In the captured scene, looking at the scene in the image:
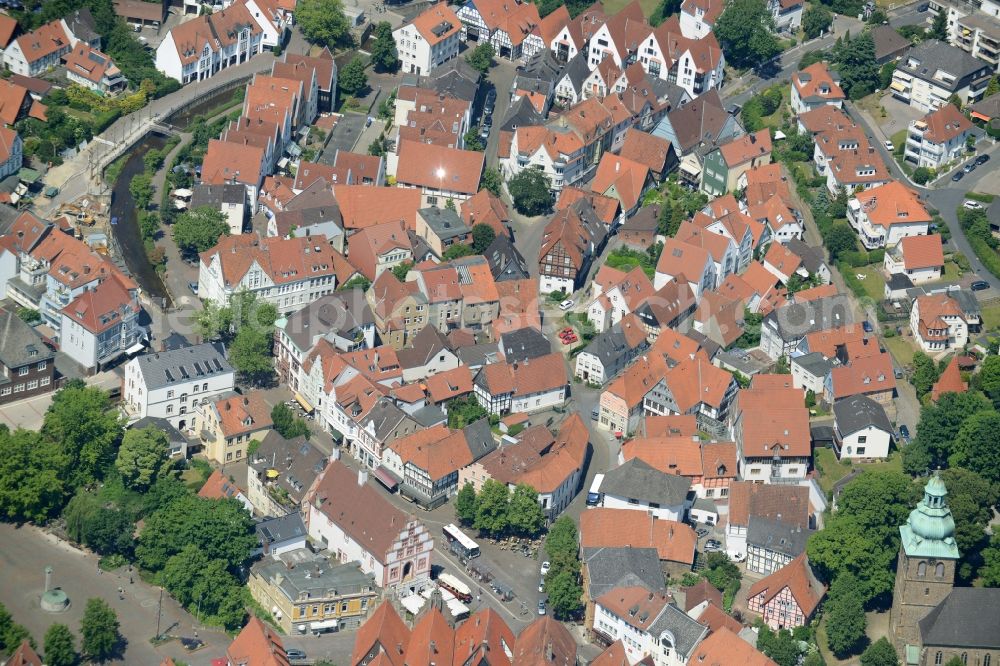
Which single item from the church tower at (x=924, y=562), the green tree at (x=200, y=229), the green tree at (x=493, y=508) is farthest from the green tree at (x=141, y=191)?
the church tower at (x=924, y=562)

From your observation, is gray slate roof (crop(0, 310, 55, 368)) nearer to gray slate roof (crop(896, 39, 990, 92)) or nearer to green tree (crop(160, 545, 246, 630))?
green tree (crop(160, 545, 246, 630))

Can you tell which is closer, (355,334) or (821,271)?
(355,334)

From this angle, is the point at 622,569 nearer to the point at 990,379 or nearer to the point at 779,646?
the point at 779,646

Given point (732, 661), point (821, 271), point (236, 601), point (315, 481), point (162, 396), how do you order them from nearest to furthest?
1. point (732, 661)
2. point (236, 601)
3. point (315, 481)
4. point (162, 396)
5. point (821, 271)

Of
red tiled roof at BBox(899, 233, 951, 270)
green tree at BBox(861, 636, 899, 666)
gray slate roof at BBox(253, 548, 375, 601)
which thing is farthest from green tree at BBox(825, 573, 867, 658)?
red tiled roof at BBox(899, 233, 951, 270)

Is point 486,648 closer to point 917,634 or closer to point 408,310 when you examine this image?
point 917,634

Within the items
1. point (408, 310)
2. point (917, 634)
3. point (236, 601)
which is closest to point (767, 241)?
point (408, 310)

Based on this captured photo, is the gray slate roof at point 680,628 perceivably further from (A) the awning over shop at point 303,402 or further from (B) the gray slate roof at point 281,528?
(A) the awning over shop at point 303,402
